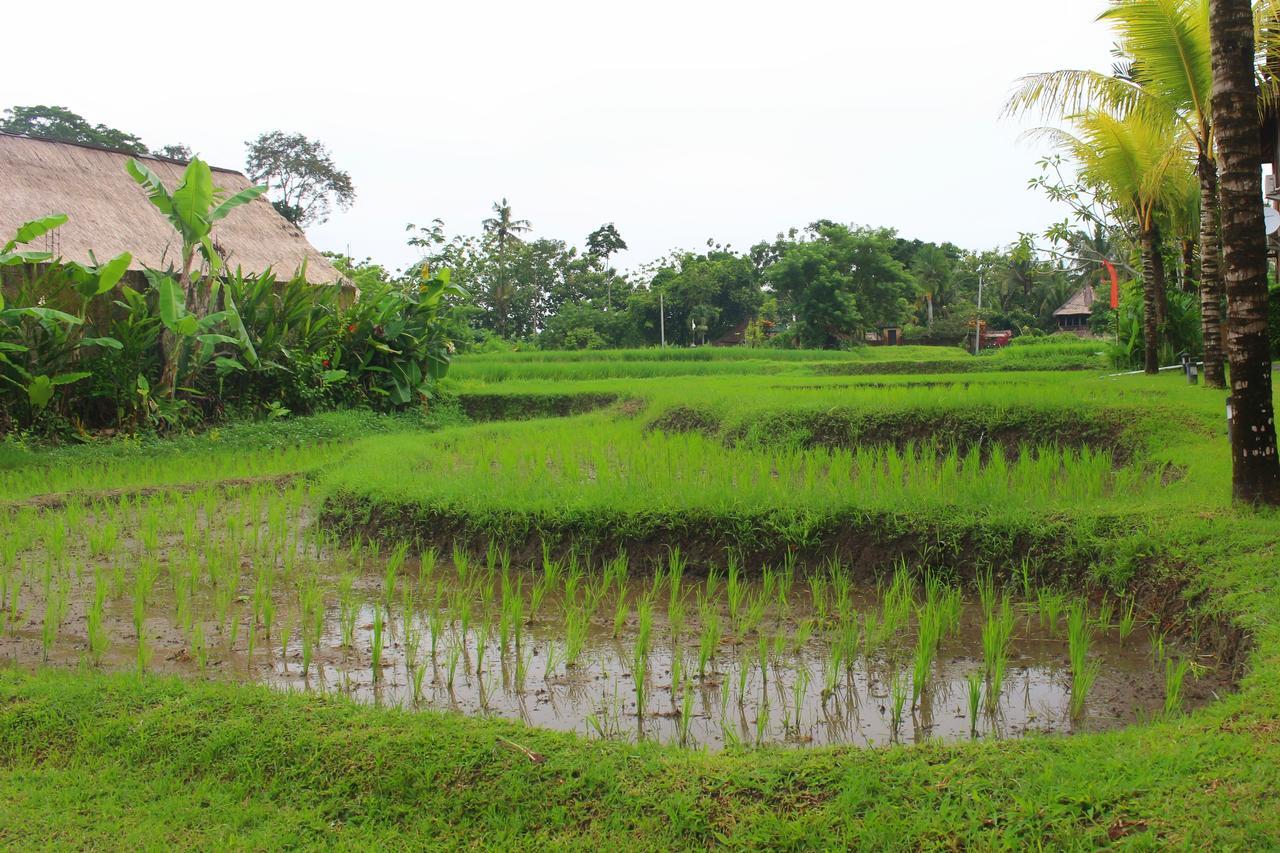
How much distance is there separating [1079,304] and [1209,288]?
3537cm

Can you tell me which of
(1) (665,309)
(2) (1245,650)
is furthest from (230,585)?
(1) (665,309)

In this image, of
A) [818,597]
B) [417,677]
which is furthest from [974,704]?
[417,677]

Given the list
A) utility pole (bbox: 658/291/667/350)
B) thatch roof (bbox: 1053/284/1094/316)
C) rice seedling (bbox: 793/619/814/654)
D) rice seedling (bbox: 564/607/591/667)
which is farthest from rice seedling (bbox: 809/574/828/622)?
thatch roof (bbox: 1053/284/1094/316)

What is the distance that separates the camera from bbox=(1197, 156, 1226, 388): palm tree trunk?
A: 880 cm

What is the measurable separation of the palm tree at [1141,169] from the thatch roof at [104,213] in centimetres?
948

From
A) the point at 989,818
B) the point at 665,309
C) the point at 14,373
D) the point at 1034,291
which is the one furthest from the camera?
the point at 1034,291

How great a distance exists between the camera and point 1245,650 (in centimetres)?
321

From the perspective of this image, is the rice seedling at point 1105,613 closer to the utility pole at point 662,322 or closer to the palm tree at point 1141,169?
the palm tree at point 1141,169

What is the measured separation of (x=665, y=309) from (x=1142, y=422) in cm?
2793

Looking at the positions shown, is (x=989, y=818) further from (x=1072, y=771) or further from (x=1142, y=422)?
(x=1142, y=422)

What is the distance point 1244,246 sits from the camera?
13.9 ft

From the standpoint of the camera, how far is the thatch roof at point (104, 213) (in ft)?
38.0

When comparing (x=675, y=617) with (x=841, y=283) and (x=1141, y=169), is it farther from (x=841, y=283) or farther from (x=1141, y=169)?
(x=841, y=283)

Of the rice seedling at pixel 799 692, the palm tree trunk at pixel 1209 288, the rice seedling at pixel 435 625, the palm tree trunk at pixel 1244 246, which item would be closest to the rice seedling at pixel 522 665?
the rice seedling at pixel 435 625
